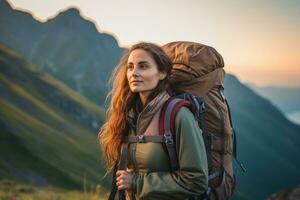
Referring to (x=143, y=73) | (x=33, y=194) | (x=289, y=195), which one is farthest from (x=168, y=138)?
(x=33, y=194)

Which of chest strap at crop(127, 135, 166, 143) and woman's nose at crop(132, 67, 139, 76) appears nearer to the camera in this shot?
chest strap at crop(127, 135, 166, 143)

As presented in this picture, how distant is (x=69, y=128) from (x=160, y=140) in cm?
10425

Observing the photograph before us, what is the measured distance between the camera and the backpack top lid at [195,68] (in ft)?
14.4

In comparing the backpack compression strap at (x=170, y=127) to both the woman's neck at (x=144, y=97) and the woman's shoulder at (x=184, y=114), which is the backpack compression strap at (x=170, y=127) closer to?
the woman's shoulder at (x=184, y=114)

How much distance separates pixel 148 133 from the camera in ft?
12.4

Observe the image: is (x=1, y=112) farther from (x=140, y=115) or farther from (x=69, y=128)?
(x=140, y=115)

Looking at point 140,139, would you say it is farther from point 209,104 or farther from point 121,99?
point 209,104

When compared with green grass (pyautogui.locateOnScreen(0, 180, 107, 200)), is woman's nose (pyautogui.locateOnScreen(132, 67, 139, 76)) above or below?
above

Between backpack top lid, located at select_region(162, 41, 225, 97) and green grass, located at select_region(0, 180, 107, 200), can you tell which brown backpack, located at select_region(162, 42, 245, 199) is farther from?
green grass, located at select_region(0, 180, 107, 200)

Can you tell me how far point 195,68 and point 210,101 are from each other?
1.10 feet

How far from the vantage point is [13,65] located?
118312 millimetres

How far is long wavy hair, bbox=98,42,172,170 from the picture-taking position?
158 inches

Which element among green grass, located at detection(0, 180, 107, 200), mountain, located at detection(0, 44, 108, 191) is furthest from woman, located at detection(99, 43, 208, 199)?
mountain, located at detection(0, 44, 108, 191)

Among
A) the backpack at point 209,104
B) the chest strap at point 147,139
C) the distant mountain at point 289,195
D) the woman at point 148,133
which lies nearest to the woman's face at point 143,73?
the woman at point 148,133
